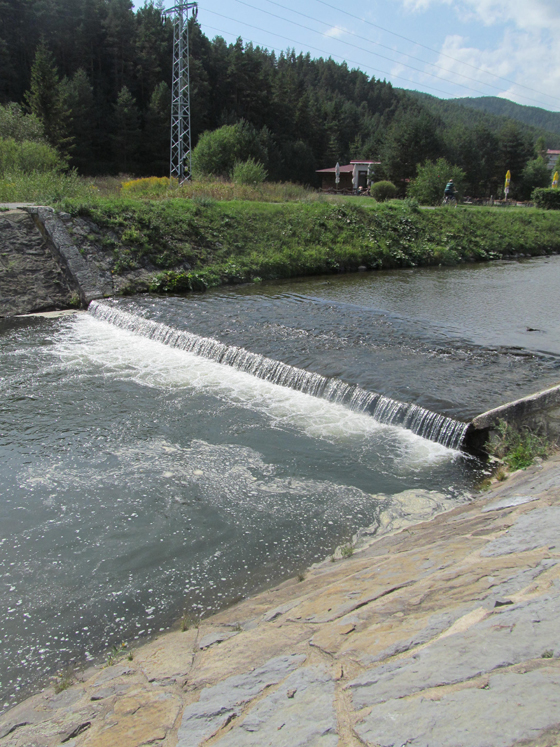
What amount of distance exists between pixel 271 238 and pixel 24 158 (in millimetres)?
11342

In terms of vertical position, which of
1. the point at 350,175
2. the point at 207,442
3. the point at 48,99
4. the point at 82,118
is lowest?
the point at 207,442

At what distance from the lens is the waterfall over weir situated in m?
7.24

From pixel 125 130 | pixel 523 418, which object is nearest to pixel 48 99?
pixel 125 130

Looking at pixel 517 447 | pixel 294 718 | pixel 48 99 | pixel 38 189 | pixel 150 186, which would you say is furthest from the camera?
pixel 48 99

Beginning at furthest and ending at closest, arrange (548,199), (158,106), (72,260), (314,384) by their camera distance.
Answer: (158,106), (548,199), (72,260), (314,384)

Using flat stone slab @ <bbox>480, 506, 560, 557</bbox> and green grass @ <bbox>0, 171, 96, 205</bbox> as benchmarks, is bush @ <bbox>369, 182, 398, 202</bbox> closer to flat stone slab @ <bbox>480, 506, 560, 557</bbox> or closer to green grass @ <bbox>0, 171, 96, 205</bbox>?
green grass @ <bbox>0, 171, 96, 205</bbox>

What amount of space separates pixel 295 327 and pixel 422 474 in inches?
230

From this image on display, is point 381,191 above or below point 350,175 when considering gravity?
below

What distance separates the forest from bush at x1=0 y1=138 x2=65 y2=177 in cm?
1593

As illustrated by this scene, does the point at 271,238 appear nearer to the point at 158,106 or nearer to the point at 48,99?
the point at 48,99

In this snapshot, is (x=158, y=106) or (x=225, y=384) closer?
(x=225, y=384)

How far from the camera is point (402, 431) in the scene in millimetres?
7547

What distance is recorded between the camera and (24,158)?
2262cm

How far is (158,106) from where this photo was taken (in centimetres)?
5844
